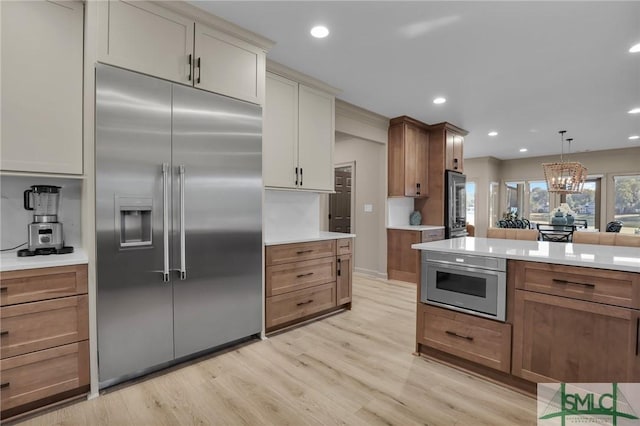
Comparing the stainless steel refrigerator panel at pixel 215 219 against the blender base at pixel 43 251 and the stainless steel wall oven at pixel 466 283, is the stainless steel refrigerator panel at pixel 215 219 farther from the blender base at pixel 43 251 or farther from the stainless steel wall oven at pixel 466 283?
the stainless steel wall oven at pixel 466 283

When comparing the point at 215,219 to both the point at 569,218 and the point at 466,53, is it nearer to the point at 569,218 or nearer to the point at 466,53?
the point at 466,53

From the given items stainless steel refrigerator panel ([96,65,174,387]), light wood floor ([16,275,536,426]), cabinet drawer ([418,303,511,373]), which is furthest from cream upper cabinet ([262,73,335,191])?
cabinet drawer ([418,303,511,373])

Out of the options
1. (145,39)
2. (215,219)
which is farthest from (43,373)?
(145,39)

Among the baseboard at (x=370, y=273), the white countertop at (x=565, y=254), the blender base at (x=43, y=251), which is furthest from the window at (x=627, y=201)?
the blender base at (x=43, y=251)

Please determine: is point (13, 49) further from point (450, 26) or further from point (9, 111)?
point (450, 26)

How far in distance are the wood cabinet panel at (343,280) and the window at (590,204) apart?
780cm

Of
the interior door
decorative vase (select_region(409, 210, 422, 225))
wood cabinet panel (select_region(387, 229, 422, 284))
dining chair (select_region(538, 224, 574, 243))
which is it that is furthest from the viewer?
the interior door

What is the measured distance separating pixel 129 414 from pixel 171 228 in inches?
45.6

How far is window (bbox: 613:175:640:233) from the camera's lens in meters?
7.37

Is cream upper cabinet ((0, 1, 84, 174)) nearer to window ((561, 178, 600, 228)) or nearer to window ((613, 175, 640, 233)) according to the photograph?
window ((613, 175, 640, 233))

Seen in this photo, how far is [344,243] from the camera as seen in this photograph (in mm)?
3684

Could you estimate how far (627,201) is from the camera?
7480 mm

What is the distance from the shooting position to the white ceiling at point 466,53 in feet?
7.66

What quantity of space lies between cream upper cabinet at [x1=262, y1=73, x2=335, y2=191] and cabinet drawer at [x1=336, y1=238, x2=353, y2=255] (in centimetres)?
63
